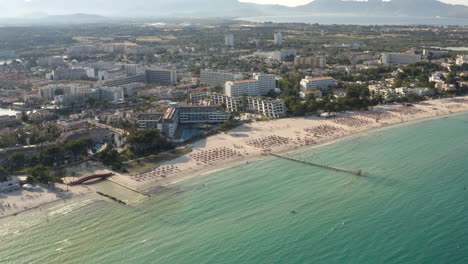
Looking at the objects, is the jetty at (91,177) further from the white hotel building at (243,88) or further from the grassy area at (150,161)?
the white hotel building at (243,88)

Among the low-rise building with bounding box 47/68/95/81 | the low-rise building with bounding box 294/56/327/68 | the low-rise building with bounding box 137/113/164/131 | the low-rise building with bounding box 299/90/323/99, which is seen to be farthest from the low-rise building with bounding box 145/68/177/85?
the low-rise building with bounding box 137/113/164/131

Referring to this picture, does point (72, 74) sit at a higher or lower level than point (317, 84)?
lower

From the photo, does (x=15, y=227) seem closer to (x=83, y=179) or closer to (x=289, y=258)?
(x=83, y=179)

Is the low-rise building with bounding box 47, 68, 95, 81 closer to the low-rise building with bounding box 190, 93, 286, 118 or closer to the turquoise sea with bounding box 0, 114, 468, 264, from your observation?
the low-rise building with bounding box 190, 93, 286, 118

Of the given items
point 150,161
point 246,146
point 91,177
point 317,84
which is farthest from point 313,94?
point 91,177

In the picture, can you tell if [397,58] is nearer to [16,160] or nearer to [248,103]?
[248,103]

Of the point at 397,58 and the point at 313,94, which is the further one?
the point at 397,58
